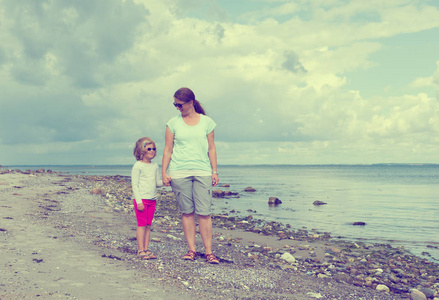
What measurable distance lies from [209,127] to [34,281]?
378 centimetres

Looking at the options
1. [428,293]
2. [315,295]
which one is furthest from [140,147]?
[428,293]

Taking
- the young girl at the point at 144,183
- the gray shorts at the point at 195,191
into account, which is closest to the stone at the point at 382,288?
the gray shorts at the point at 195,191

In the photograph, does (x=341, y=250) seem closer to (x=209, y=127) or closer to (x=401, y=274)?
(x=401, y=274)

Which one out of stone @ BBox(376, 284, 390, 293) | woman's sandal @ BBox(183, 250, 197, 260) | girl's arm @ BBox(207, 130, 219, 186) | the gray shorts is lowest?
stone @ BBox(376, 284, 390, 293)

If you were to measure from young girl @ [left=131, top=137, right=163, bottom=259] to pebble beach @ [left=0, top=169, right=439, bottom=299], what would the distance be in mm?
714

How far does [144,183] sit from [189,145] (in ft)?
3.81

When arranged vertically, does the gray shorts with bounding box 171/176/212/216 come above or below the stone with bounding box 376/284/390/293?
above

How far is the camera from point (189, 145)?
6.91 m

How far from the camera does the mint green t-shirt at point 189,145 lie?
6.92 meters

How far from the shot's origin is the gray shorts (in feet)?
22.9

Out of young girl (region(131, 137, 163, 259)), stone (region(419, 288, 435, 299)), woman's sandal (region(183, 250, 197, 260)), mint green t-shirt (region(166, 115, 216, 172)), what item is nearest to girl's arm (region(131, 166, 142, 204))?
young girl (region(131, 137, 163, 259))

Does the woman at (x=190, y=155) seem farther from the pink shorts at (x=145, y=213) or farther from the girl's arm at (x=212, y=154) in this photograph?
the pink shorts at (x=145, y=213)

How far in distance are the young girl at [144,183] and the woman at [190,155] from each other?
1.18 ft

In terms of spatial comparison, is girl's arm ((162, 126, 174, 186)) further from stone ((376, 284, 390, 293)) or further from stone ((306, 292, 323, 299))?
stone ((376, 284, 390, 293))
